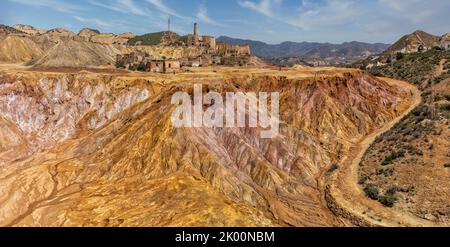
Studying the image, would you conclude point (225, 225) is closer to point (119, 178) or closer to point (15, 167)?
point (119, 178)

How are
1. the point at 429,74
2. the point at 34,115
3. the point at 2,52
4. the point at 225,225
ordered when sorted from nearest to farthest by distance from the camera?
the point at 225,225, the point at 34,115, the point at 429,74, the point at 2,52

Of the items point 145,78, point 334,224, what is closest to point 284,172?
point 334,224

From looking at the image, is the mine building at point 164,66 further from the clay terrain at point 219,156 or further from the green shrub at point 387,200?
the green shrub at point 387,200

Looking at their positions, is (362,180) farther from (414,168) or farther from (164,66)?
(164,66)

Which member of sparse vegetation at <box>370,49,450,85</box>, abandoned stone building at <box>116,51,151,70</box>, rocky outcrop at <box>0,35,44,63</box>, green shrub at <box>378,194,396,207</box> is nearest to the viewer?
green shrub at <box>378,194,396,207</box>

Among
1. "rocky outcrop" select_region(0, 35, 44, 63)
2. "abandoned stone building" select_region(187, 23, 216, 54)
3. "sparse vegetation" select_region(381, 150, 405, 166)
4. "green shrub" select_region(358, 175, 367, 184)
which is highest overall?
"abandoned stone building" select_region(187, 23, 216, 54)

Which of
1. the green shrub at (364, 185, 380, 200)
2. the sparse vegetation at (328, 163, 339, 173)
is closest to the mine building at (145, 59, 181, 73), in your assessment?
the sparse vegetation at (328, 163, 339, 173)

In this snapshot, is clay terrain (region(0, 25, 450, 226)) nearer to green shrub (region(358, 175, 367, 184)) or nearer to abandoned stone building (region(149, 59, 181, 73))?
green shrub (region(358, 175, 367, 184))

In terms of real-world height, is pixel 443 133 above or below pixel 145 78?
below
